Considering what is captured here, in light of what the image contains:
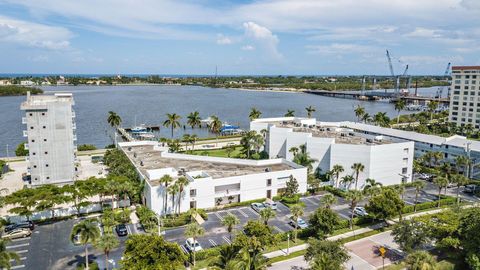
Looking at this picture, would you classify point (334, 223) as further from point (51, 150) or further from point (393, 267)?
point (51, 150)

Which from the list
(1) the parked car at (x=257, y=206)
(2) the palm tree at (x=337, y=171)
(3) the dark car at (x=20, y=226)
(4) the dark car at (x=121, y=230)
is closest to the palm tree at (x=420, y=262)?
(1) the parked car at (x=257, y=206)

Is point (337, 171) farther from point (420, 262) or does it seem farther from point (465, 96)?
point (465, 96)

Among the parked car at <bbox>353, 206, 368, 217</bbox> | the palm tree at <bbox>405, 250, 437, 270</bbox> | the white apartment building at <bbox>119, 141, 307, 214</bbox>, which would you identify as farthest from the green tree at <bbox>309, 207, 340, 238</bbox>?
the white apartment building at <bbox>119, 141, 307, 214</bbox>

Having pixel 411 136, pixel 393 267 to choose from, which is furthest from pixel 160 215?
pixel 411 136

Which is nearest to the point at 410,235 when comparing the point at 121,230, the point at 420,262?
the point at 420,262

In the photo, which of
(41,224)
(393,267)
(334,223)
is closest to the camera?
(393,267)

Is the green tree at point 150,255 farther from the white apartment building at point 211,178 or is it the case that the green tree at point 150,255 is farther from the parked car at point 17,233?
the parked car at point 17,233

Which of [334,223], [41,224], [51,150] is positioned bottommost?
[41,224]
